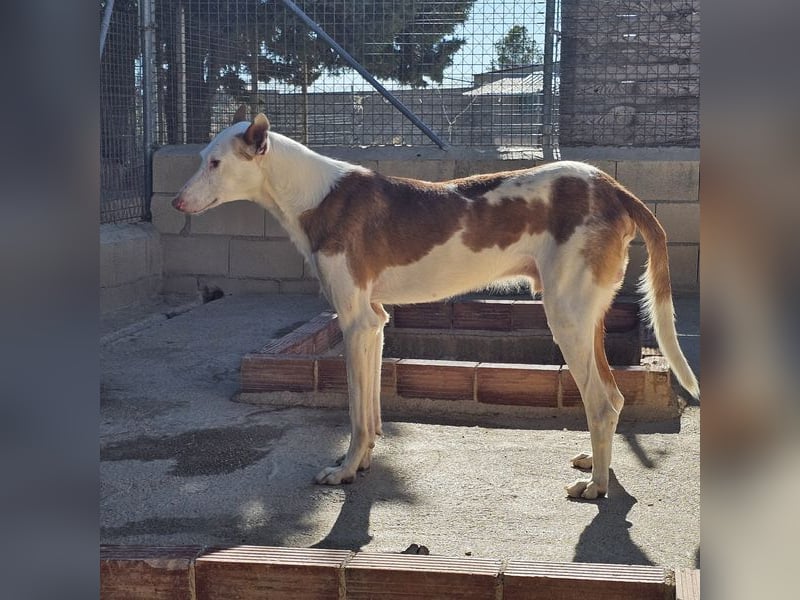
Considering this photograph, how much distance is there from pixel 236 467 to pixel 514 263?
172 cm

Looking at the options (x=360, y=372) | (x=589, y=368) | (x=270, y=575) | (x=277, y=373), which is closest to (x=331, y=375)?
(x=277, y=373)

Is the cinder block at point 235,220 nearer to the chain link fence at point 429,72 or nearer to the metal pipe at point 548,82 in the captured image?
the chain link fence at point 429,72

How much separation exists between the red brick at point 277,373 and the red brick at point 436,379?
23.1 inches

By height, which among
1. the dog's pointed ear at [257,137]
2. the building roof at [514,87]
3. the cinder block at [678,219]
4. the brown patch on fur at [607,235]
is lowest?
the cinder block at [678,219]

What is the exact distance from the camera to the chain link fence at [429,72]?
8.83 m

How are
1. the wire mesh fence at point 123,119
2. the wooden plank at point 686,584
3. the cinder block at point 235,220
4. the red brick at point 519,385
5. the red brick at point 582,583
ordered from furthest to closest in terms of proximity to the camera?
1. the cinder block at point 235,220
2. the wire mesh fence at point 123,119
3. the red brick at point 519,385
4. the red brick at point 582,583
5. the wooden plank at point 686,584

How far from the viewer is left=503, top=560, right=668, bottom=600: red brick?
290 centimetres

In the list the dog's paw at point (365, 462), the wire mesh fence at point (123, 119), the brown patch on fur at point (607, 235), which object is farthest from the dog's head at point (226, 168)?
the wire mesh fence at point (123, 119)

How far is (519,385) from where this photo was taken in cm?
559

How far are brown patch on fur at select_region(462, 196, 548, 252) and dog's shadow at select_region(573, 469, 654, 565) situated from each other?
1.30 meters

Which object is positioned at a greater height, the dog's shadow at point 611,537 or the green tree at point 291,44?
the green tree at point 291,44

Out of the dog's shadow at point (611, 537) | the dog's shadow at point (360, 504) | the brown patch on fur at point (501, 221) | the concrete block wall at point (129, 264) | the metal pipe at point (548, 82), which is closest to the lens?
the dog's shadow at point (611, 537)
